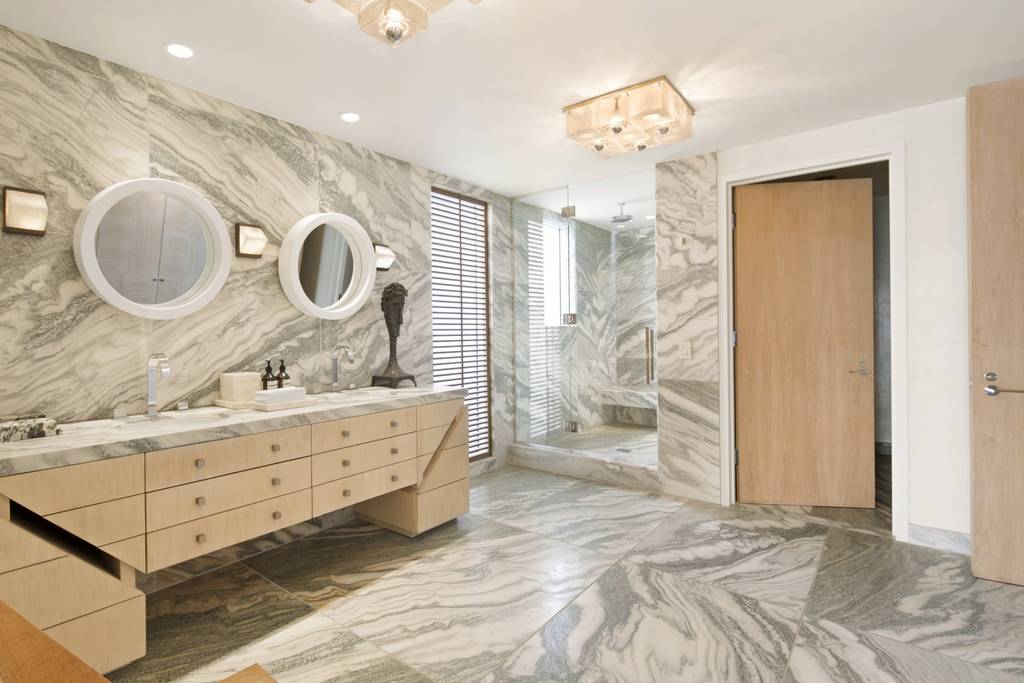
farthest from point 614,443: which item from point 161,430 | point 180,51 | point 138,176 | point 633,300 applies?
point 180,51

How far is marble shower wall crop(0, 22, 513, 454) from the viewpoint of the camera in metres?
2.12

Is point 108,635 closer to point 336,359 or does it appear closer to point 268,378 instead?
point 268,378

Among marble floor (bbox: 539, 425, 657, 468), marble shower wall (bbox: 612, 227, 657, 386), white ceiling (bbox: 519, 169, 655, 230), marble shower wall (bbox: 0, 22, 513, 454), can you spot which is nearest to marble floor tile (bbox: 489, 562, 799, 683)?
marble floor (bbox: 539, 425, 657, 468)

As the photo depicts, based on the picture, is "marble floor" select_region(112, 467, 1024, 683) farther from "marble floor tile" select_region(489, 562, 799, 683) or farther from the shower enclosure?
the shower enclosure

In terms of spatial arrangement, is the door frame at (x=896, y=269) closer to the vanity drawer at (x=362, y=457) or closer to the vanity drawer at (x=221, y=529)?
the vanity drawer at (x=362, y=457)

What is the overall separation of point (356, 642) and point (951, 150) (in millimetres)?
3820

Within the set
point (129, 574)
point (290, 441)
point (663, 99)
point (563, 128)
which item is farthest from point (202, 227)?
point (663, 99)

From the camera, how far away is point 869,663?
74.7 inches

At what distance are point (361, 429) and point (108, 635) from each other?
1219 millimetres

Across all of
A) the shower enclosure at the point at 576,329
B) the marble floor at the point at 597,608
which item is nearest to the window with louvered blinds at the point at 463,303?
the shower enclosure at the point at 576,329

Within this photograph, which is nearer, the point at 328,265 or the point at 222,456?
the point at 222,456

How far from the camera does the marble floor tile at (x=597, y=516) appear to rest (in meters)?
3.04

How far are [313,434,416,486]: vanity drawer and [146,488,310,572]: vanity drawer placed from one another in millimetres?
130

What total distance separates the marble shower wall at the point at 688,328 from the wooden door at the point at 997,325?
1.37 meters
